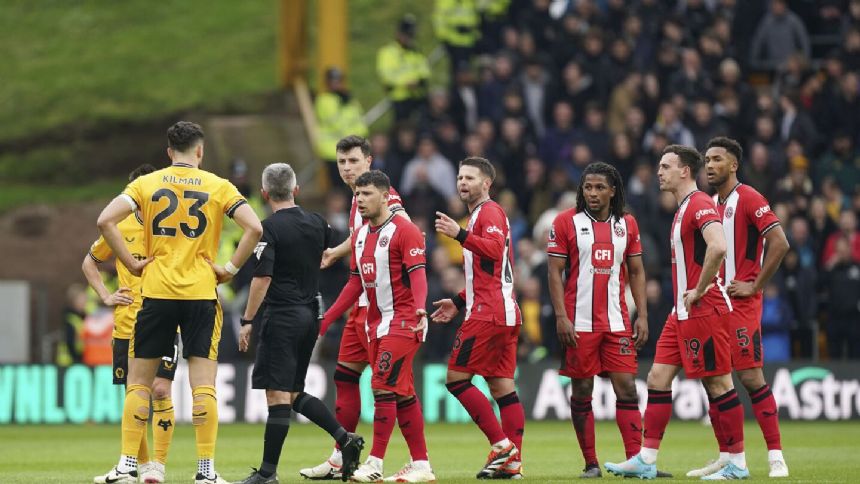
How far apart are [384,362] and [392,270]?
0.72m

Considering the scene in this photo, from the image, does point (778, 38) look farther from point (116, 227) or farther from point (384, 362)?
point (116, 227)

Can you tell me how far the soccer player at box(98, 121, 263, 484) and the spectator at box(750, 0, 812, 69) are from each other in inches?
628

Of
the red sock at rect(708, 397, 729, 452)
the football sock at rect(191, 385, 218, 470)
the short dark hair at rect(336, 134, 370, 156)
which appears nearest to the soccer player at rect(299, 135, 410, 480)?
the short dark hair at rect(336, 134, 370, 156)

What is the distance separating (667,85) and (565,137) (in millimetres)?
1915

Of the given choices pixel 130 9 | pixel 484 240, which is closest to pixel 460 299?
pixel 484 240

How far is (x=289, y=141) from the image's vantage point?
29.3 metres

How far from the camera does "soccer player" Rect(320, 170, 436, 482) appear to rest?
1173cm

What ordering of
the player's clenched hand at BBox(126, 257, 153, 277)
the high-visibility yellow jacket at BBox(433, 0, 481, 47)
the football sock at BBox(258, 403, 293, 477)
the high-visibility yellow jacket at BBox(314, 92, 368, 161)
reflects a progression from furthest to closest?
1. the high-visibility yellow jacket at BBox(433, 0, 481, 47)
2. the high-visibility yellow jacket at BBox(314, 92, 368, 161)
3. the football sock at BBox(258, 403, 293, 477)
4. the player's clenched hand at BBox(126, 257, 153, 277)

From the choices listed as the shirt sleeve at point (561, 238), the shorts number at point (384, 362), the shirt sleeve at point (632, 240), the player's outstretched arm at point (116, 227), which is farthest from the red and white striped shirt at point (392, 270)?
the player's outstretched arm at point (116, 227)

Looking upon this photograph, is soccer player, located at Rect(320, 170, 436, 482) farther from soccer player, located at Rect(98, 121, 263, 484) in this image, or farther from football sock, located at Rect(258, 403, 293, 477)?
soccer player, located at Rect(98, 121, 263, 484)

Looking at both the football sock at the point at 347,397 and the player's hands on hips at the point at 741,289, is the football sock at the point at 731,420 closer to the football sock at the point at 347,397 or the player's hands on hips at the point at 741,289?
the player's hands on hips at the point at 741,289

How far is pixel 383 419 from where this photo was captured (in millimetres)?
11742

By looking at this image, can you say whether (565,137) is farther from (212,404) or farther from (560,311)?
(212,404)

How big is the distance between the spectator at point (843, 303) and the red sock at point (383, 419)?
10.8m
